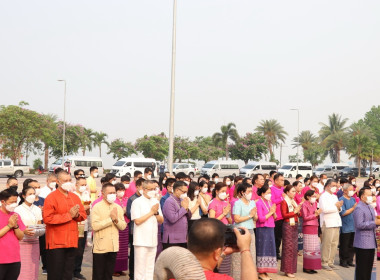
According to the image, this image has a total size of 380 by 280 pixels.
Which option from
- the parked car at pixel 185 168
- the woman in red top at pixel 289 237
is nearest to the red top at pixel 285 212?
the woman in red top at pixel 289 237

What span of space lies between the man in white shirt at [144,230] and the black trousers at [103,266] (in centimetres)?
37

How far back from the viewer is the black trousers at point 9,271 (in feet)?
20.5

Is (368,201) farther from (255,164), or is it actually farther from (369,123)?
(369,123)

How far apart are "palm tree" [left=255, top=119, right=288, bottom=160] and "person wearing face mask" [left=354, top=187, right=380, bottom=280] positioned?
74.9m

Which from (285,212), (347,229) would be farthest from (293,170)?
(285,212)

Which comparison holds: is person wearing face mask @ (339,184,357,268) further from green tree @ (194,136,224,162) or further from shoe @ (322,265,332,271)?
green tree @ (194,136,224,162)

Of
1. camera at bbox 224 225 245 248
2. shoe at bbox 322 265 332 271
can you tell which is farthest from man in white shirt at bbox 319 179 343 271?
camera at bbox 224 225 245 248

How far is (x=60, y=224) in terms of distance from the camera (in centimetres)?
708

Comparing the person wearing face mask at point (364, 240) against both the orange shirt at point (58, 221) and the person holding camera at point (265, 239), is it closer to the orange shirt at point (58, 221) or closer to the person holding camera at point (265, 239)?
the person holding camera at point (265, 239)

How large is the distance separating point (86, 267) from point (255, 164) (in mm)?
44373

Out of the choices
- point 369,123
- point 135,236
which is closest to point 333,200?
point 135,236

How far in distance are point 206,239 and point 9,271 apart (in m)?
4.14

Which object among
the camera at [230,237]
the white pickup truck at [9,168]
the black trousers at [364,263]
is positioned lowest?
the black trousers at [364,263]

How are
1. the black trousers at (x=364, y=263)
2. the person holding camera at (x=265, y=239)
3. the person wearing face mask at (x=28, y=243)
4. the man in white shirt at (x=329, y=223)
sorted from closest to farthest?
the person wearing face mask at (x=28, y=243) < the black trousers at (x=364, y=263) < the person holding camera at (x=265, y=239) < the man in white shirt at (x=329, y=223)
